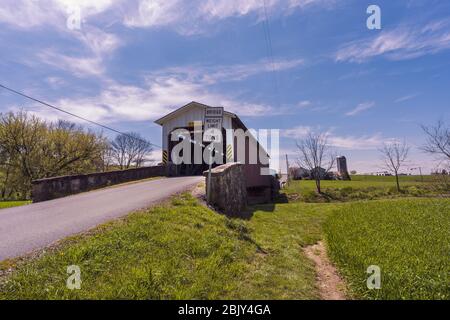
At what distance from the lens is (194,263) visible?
418cm

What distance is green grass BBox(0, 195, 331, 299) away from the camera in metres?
3.20

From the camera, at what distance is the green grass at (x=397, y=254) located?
3408 mm

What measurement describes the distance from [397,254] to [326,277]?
152 cm

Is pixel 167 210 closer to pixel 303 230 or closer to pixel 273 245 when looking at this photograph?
pixel 273 245

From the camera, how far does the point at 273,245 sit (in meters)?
5.95

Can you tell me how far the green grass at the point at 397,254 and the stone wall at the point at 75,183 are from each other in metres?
11.1

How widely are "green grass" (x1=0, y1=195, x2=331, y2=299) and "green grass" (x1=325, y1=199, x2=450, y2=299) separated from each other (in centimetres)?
82

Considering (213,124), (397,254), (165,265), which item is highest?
(213,124)

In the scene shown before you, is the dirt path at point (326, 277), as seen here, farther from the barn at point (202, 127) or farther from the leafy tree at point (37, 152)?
the leafy tree at point (37, 152)

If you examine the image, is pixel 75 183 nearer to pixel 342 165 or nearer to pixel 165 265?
pixel 165 265

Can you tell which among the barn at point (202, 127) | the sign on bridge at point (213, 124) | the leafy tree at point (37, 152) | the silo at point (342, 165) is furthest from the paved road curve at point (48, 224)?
the silo at point (342, 165)

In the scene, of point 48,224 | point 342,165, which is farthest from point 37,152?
point 342,165
